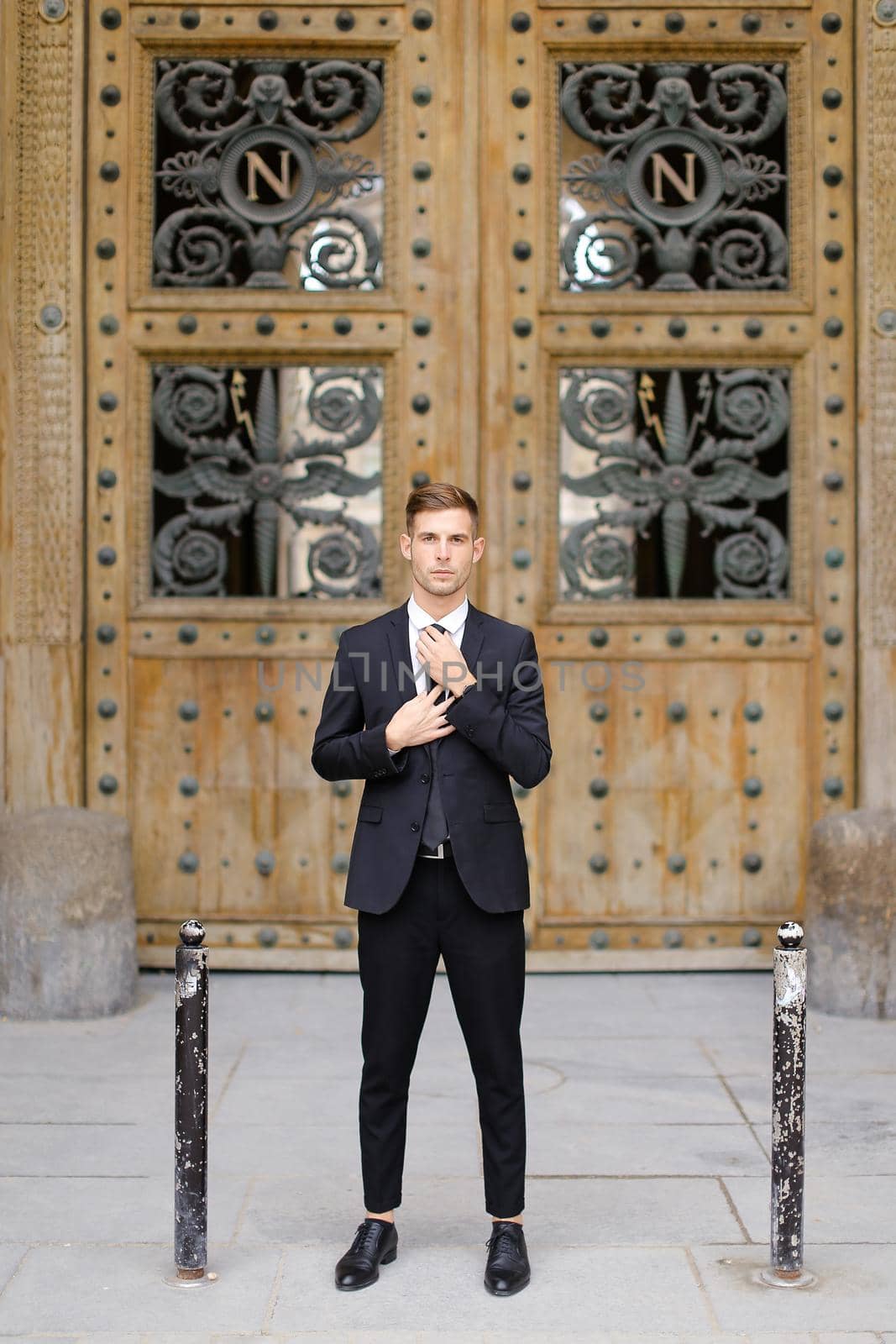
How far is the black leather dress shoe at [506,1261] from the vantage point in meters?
3.84

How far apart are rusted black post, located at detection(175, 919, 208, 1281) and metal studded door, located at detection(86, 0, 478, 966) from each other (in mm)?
3299

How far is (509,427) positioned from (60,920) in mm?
2632

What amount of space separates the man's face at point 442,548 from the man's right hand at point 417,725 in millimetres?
247

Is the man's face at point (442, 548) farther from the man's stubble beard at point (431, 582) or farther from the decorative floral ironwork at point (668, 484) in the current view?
the decorative floral ironwork at point (668, 484)

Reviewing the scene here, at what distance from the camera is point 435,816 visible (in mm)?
3850

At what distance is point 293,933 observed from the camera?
712 cm

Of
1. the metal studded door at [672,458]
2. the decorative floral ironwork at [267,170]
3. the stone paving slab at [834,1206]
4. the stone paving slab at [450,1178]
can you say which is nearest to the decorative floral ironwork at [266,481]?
the decorative floral ironwork at [267,170]

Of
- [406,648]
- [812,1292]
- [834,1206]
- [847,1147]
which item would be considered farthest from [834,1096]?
[406,648]

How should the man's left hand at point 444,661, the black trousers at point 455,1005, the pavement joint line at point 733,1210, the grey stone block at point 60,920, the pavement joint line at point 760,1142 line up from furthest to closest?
the grey stone block at point 60,920 < the pavement joint line at point 760,1142 < the pavement joint line at point 733,1210 < the black trousers at point 455,1005 < the man's left hand at point 444,661

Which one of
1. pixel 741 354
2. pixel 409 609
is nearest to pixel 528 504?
pixel 741 354

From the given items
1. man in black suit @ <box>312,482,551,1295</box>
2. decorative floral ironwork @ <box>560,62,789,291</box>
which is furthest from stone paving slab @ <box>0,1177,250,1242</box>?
decorative floral ironwork @ <box>560,62,789,291</box>

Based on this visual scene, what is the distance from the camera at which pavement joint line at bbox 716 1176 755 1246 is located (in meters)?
4.19

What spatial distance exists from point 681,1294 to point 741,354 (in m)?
4.32

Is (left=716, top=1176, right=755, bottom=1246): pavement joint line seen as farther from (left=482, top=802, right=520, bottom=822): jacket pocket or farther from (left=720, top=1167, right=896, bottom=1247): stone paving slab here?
(left=482, top=802, right=520, bottom=822): jacket pocket
